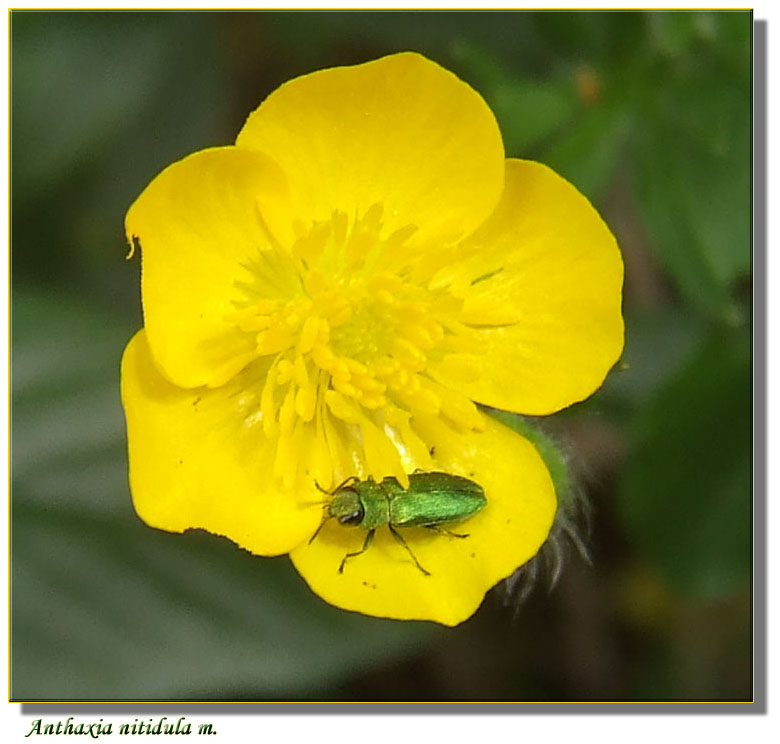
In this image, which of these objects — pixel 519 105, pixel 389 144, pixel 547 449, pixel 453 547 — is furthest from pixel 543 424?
pixel 519 105

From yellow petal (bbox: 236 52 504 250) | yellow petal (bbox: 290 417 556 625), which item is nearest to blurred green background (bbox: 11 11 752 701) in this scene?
yellow petal (bbox: 290 417 556 625)

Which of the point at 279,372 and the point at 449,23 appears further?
the point at 449,23

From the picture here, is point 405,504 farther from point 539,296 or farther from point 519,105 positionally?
point 519,105

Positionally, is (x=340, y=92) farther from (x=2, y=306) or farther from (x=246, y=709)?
(x=246, y=709)

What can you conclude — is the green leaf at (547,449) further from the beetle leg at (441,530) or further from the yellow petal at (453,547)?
the beetle leg at (441,530)

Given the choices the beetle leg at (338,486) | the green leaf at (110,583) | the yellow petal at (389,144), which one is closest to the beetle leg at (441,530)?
the beetle leg at (338,486)

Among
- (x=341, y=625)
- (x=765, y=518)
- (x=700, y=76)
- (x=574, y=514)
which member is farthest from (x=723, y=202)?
(x=341, y=625)

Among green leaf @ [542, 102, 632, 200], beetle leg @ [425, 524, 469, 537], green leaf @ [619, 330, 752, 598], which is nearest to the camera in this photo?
beetle leg @ [425, 524, 469, 537]

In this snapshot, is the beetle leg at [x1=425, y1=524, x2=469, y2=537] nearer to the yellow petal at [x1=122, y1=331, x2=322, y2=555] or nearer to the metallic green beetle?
the metallic green beetle
